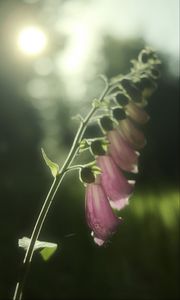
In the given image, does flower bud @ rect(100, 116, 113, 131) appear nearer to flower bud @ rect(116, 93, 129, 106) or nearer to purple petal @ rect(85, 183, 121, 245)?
flower bud @ rect(116, 93, 129, 106)

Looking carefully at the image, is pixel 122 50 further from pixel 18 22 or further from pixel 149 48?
pixel 149 48

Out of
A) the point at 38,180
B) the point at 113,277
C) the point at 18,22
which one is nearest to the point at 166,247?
the point at 113,277

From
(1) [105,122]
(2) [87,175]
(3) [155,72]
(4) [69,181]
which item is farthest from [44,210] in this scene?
(4) [69,181]

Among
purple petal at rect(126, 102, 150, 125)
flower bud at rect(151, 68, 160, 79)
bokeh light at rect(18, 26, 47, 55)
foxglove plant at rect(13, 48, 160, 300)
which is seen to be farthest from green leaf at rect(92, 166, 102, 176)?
bokeh light at rect(18, 26, 47, 55)

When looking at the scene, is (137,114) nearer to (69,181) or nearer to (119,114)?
(119,114)

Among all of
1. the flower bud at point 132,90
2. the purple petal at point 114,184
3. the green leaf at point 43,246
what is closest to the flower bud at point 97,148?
the purple petal at point 114,184

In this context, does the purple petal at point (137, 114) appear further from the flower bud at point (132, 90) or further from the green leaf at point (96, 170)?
the green leaf at point (96, 170)

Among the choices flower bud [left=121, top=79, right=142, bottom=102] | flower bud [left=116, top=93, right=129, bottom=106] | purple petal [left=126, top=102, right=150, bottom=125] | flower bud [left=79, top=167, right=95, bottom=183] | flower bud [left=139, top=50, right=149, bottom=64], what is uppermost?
flower bud [left=139, top=50, right=149, bottom=64]
